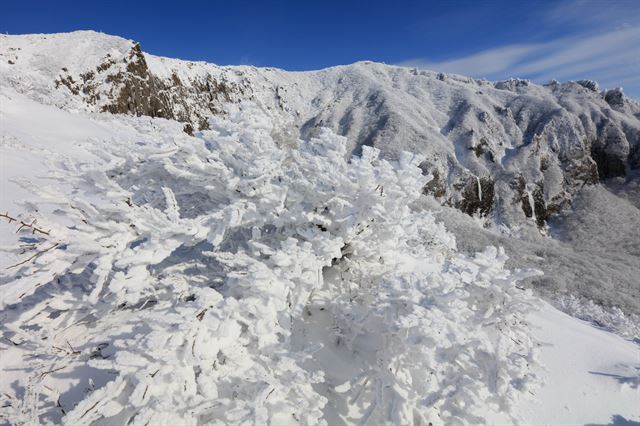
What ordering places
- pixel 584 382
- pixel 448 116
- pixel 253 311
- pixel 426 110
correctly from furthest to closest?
pixel 426 110, pixel 448 116, pixel 584 382, pixel 253 311

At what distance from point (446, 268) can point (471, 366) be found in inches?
72.6

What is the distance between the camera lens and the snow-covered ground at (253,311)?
362cm

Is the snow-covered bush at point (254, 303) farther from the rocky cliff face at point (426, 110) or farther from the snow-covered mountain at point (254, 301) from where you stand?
the rocky cliff face at point (426, 110)

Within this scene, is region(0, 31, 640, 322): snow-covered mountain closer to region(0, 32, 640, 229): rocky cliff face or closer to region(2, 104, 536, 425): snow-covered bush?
region(0, 32, 640, 229): rocky cliff face

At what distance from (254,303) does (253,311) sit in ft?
0.31

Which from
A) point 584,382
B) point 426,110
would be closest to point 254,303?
point 584,382

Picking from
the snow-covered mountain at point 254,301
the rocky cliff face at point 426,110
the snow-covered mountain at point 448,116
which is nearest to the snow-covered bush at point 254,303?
the snow-covered mountain at point 254,301

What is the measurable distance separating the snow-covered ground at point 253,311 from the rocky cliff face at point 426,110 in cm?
3100

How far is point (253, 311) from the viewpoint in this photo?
4.10 metres

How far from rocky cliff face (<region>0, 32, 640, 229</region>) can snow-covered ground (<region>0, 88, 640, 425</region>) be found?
102 ft

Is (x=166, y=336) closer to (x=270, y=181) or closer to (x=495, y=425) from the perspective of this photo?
(x=270, y=181)

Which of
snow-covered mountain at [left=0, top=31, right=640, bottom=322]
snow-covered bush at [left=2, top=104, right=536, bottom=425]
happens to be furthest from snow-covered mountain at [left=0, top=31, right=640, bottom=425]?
snow-covered mountain at [left=0, top=31, right=640, bottom=322]

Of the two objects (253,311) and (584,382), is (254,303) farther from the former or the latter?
(584,382)

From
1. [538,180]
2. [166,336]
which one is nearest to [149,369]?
[166,336]
